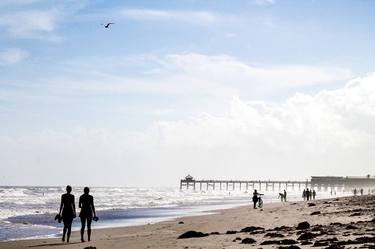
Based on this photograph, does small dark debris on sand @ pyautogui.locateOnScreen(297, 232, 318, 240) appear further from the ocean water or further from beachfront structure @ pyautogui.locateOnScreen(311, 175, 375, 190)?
beachfront structure @ pyautogui.locateOnScreen(311, 175, 375, 190)

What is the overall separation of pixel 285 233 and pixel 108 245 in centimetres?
514

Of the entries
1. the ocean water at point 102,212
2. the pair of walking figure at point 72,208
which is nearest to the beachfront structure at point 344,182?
the ocean water at point 102,212

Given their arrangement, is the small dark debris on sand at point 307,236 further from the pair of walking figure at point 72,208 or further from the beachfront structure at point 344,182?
the beachfront structure at point 344,182

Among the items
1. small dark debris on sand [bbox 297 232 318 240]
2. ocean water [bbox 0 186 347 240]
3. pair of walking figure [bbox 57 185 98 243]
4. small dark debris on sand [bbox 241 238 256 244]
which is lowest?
ocean water [bbox 0 186 347 240]

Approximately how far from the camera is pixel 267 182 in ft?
626

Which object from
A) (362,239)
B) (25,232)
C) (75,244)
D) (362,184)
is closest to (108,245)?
(75,244)

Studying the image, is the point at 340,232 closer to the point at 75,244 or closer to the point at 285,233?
the point at 285,233

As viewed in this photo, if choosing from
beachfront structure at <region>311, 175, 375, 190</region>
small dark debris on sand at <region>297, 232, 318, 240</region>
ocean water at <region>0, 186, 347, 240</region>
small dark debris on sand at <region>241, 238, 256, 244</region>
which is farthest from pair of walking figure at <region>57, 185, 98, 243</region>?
beachfront structure at <region>311, 175, 375, 190</region>

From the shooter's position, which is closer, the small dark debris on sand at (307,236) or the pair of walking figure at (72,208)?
the small dark debris on sand at (307,236)

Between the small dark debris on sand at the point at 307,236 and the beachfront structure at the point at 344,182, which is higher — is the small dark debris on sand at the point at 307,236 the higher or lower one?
the lower one

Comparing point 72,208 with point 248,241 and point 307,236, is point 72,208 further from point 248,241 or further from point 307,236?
point 307,236

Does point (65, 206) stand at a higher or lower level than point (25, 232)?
higher

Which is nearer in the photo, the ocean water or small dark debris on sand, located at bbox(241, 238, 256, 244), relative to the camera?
small dark debris on sand, located at bbox(241, 238, 256, 244)

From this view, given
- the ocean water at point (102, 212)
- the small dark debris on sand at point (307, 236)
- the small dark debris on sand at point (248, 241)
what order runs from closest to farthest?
the small dark debris on sand at point (307, 236) → the small dark debris on sand at point (248, 241) → the ocean water at point (102, 212)
